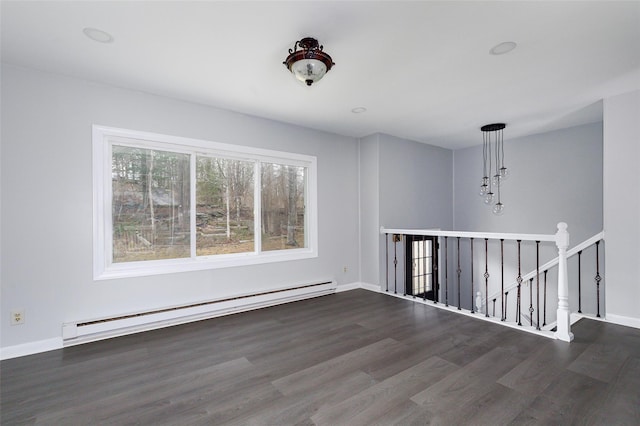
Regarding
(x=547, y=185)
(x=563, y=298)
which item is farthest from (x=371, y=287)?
(x=547, y=185)

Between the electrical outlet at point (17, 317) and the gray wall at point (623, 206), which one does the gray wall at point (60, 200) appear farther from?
the gray wall at point (623, 206)

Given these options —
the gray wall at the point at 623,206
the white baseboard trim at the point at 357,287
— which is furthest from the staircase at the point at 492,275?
the gray wall at the point at 623,206

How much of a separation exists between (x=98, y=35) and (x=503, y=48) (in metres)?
3.02

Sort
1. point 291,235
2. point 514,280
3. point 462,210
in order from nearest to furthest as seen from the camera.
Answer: point 291,235 → point 514,280 → point 462,210

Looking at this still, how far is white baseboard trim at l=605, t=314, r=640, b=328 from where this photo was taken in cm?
302

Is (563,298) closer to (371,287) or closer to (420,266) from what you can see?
(371,287)

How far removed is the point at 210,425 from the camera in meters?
1.67

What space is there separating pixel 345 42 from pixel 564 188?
430 cm

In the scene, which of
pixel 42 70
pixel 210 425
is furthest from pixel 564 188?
pixel 42 70

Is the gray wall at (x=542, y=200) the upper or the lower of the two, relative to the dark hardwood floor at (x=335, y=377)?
upper

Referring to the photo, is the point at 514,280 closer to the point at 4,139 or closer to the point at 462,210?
the point at 462,210

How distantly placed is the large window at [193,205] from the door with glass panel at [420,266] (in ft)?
5.95

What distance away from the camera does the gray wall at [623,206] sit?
305 cm

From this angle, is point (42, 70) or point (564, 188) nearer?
point (42, 70)
